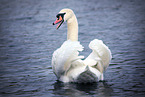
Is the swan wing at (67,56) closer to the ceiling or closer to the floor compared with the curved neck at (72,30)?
closer to the floor

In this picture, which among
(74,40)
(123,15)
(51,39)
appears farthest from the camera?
(123,15)

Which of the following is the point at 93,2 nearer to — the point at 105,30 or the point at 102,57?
the point at 105,30

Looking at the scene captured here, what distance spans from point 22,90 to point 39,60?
294 cm

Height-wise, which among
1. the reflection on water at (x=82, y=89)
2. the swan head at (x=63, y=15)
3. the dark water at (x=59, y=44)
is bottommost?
the reflection on water at (x=82, y=89)

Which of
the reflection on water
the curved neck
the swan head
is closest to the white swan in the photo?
the reflection on water

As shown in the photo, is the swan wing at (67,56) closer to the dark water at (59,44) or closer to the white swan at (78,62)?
the white swan at (78,62)

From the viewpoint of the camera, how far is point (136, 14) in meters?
20.1

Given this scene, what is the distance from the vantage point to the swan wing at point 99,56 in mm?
8039

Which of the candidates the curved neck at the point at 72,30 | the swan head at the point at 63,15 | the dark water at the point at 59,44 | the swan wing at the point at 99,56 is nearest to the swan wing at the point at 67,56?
the swan wing at the point at 99,56

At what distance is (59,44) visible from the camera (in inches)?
519

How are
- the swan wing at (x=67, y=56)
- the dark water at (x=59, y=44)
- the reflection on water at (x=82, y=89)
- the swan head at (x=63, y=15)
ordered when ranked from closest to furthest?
the reflection on water at (x=82, y=89)
the swan wing at (x=67, y=56)
the dark water at (x=59, y=44)
the swan head at (x=63, y=15)

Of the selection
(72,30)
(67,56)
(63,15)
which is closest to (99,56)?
(67,56)

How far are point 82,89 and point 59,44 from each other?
17.9 ft

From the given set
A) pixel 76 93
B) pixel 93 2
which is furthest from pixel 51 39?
pixel 93 2
